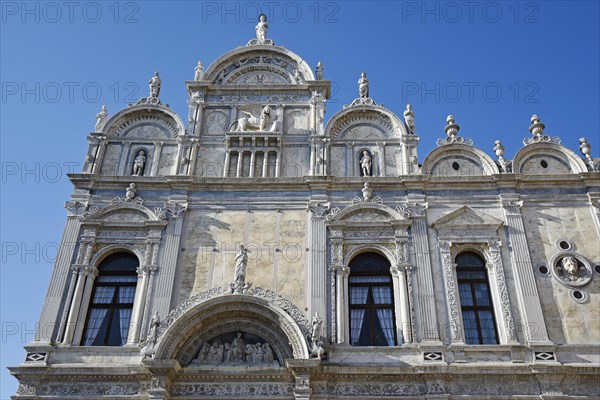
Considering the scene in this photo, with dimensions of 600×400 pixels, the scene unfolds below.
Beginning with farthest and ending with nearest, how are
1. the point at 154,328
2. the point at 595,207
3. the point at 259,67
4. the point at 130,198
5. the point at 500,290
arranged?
the point at 259,67
the point at 130,198
the point at 595,207
the point at 500,290
the point at 154,328

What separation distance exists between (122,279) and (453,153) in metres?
11.2

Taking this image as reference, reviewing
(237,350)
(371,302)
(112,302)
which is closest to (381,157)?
(371,302)

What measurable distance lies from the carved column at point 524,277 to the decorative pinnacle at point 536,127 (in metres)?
3.00

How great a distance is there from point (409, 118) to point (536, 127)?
4.26 meters

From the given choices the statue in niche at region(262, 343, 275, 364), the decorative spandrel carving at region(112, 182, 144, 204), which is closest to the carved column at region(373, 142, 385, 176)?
the statue in niche at region(262, 343, 275, 364)

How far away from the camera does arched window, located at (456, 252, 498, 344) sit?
648 inches

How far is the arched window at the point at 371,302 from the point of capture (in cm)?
1642

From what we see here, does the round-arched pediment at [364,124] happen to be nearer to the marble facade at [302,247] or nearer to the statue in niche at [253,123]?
the marble facade at [302,247]

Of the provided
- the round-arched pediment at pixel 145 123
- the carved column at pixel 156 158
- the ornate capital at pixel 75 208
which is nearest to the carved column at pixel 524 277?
the round-arched pediment at pixel 145 123

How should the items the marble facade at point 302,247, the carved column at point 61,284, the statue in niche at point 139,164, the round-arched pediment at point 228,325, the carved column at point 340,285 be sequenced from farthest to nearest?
1. the statue in niche at point 139,164
2. the carved column at point 61,284
3. the carved column at point 340,285
4. the round-arched pediment at point 228,325
5. the marble facade at point 302,247

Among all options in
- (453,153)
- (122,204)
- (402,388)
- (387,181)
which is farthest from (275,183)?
(402,388)

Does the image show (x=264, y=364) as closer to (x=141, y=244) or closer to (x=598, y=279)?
(x=141, y=244)

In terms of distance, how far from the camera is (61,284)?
1709 cm

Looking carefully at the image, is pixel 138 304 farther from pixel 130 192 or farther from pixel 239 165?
pixel 239 165
